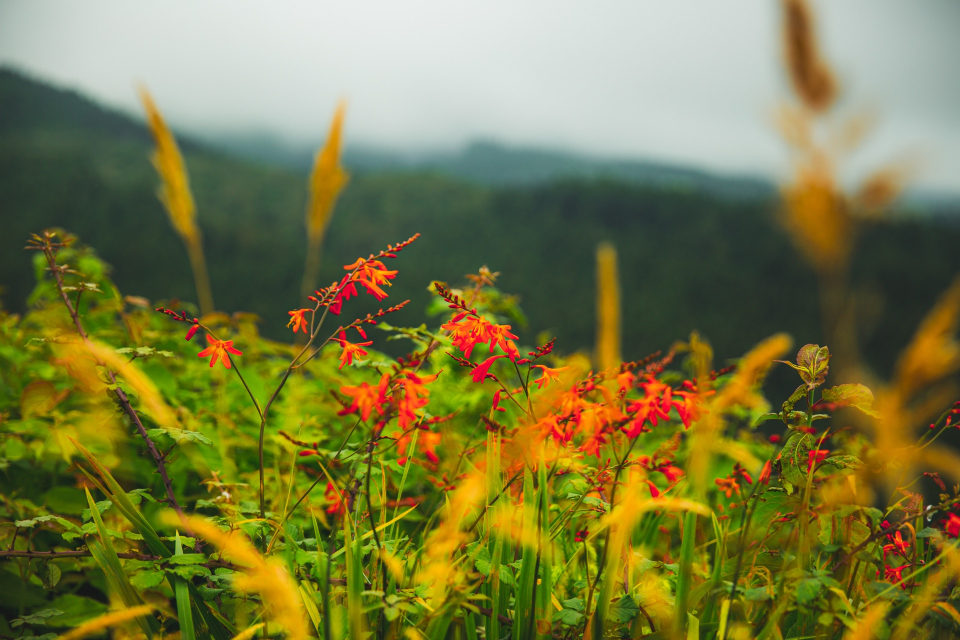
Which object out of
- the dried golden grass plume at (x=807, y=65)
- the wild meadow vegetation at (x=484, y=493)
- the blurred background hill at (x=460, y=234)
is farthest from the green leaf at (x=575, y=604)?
the blurred background hill at (x=460, y=234)

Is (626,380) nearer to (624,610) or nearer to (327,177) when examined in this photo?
(624,610)

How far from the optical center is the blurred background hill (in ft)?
32.2

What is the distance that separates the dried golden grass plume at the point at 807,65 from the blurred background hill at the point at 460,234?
16.5ft

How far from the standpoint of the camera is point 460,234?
614 inches

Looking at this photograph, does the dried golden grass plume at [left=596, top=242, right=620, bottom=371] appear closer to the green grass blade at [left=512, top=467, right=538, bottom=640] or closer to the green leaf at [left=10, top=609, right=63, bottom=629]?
the green grass blade at [left=512, top=467, right=538, bottom=640]

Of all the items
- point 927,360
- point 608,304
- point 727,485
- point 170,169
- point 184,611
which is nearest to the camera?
point 184,611

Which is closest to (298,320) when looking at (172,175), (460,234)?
(172,175)

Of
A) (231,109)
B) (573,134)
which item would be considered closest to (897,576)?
(231,109)

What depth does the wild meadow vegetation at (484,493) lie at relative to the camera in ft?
2.71

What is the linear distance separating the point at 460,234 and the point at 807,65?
47.8 ft

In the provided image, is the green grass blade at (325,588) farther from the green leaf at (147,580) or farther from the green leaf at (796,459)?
the green leaf at (796,459)

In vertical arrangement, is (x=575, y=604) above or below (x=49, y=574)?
above

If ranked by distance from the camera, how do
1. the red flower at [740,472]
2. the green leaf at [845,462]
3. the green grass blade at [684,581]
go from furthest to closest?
1. the red flower at [740,472]
2. the green leaf at [845,462]
3. the green grass blade at [684,581]

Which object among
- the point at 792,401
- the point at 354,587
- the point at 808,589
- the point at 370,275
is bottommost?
the point at 354,587
